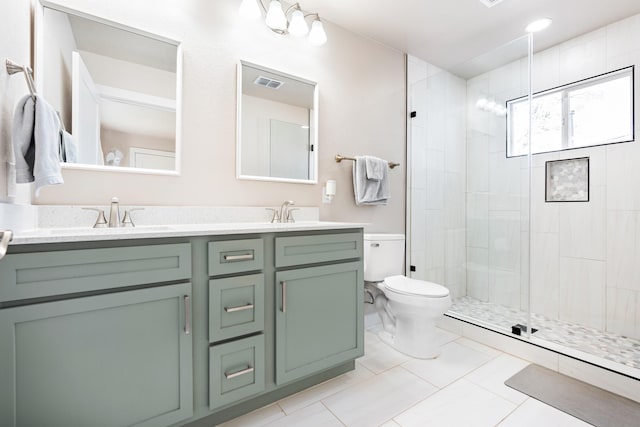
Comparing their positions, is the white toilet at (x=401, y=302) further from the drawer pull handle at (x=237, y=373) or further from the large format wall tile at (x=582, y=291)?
the large format wall tile at (x=582, y=291)

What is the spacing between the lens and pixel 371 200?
2.34 m

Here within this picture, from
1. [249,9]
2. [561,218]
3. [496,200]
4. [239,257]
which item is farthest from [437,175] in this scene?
[239,257]

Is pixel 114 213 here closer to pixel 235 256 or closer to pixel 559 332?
pixel 235 256

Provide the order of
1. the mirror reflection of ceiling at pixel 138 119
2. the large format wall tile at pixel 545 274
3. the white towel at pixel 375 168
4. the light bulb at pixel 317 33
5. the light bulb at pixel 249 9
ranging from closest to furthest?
1. the mirror reflection of ceiling at pixel 138 119
2. the light bulb at pixel 249 9
3. the light bulb at pixel 317 33
4. the white towel at pixel 375 168
5. the large format wall tile at pixel 545 274

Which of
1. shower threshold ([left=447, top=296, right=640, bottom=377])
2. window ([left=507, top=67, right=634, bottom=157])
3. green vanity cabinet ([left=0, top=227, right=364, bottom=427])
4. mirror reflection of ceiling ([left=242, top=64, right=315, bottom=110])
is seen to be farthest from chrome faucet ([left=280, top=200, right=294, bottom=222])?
window ([left=507, top=67, right=634, bottom=157])

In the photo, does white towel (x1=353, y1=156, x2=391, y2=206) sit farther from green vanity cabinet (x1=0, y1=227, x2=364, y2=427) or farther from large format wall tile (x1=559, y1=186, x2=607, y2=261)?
large format wall tile (x1=559, y1=186, x2=607, y2=261)

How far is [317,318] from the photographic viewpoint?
1476 mm

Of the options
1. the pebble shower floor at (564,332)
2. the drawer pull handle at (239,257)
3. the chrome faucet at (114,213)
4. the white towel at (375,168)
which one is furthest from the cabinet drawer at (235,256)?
the pebble shower floor at (564,332)

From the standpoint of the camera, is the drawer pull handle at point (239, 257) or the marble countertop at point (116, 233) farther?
the drawer pull handle at point (239, 257)

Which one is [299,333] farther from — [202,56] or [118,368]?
[202,56]

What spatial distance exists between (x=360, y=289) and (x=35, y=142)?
155cm

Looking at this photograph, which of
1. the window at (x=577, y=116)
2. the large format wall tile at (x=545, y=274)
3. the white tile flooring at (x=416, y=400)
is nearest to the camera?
the white tile flooring at (x=416, y=400)

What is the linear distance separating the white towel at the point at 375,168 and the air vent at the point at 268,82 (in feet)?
2.79

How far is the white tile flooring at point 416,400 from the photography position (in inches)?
52.1
